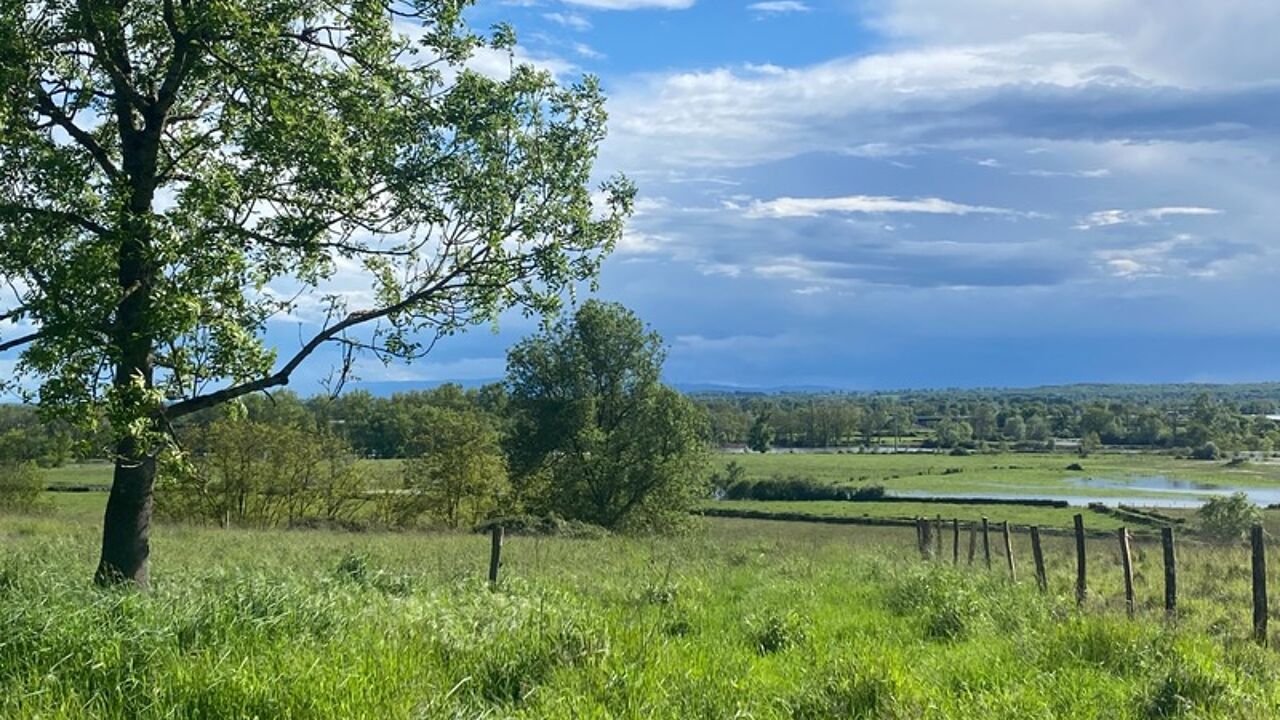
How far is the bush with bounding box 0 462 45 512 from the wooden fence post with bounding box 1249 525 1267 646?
53.8 m

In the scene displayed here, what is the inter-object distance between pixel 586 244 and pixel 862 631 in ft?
21.1

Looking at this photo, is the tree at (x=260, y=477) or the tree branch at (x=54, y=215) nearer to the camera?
the tree branch at (x=54, y=215)

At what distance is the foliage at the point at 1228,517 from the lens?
5056 cm

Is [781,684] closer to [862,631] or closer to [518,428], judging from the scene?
[862,631]

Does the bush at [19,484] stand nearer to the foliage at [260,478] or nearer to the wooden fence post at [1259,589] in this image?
the foliage at [260,478]

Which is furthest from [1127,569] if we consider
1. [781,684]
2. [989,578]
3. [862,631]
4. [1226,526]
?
[1226,526]

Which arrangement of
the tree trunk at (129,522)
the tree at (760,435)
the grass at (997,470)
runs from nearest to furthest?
the tree trunk at (129,522)
the grass at (997,470)
the tree at (760,435)

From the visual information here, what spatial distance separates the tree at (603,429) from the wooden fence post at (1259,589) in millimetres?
39381

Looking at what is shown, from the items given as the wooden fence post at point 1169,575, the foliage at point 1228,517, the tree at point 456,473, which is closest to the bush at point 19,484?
the tree at point 456,473

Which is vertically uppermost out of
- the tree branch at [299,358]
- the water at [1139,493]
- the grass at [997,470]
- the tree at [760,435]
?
the tree branch at [299,358]

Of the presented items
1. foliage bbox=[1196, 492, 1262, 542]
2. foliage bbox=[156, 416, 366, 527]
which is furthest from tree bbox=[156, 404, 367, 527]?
foliage bbox=[1196, 492, 1262, 542]

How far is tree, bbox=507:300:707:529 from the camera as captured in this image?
52.3 meters

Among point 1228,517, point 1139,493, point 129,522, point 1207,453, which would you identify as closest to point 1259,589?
point 129,522

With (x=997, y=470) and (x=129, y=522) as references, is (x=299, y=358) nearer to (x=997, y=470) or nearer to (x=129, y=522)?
(x=129, y=522)
